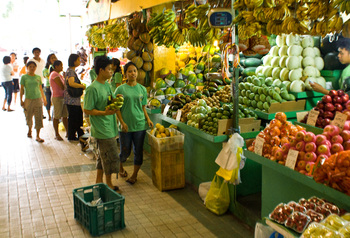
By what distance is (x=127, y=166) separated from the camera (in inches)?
248

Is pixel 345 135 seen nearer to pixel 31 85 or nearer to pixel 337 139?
pixel 337 139

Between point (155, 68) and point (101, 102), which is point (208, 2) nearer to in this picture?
point (101, 102)

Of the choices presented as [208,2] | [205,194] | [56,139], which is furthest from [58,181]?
[208,2]

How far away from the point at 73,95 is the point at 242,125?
4270mm

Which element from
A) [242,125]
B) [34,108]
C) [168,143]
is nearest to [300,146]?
[242,125]

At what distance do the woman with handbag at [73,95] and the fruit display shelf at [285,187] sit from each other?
4.81 m

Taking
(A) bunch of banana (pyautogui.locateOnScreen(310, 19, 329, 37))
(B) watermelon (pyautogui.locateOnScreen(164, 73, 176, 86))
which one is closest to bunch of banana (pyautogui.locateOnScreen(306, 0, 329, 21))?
(A) bunch of banana (pyautogui.locateOnScreen(310, 19, 329, 37))

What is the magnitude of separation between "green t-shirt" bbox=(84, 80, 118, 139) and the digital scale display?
1.58 m

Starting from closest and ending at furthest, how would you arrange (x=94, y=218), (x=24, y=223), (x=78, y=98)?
(x=94, y=218)
(x=24, y=223)
(x=78, y=98)

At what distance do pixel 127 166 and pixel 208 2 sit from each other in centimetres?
318

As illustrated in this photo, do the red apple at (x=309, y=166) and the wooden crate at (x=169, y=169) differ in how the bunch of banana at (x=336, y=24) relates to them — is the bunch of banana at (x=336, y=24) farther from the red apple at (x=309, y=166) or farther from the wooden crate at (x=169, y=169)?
the wooden crate at (x=169, y=169)

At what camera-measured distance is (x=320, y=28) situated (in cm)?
311

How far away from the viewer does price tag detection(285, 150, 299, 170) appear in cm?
304

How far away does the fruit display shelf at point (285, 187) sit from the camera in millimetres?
2803
